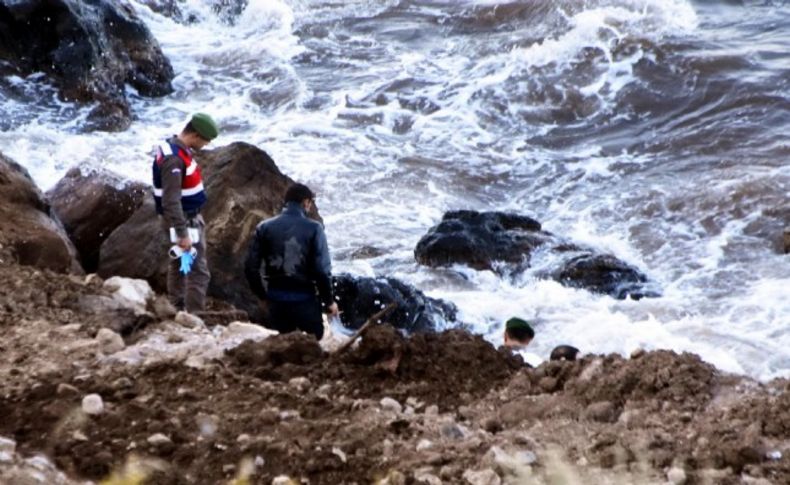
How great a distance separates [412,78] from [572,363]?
15.3 meters

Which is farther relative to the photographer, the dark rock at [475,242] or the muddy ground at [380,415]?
the dark rock at [475,242]

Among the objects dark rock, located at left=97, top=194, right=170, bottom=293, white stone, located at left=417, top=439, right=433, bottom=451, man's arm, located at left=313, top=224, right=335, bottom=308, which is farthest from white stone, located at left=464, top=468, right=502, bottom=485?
dark rock, located at left=97, top=194, right=170, bottom=293

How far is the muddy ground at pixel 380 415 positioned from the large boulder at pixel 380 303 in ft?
15.6

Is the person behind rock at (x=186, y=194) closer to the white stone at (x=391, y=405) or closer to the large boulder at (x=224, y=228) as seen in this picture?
the large boulder at (x=224, y=228)

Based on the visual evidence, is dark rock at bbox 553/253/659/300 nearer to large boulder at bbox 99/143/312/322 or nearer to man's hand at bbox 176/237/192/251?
large boulder at bbox 99/143/312/322

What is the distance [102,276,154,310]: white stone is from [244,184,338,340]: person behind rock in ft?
2.09

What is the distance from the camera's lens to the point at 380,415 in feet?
18.4

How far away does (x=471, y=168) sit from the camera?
17.6m

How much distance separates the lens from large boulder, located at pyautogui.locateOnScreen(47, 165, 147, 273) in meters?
11.0

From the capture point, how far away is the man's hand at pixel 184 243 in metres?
8.88

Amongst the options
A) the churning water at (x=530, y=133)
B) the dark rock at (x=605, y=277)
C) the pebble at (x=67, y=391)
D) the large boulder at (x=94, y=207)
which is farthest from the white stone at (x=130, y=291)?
the dark rock at (x=605, y=277)

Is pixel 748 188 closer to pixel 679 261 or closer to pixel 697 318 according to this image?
pixel 679 261

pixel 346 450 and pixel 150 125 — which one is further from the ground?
pixel 346 450

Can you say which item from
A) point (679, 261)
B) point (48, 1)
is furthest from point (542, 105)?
point (48, 1)
